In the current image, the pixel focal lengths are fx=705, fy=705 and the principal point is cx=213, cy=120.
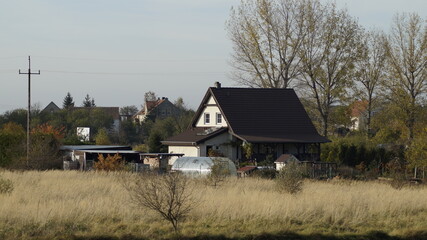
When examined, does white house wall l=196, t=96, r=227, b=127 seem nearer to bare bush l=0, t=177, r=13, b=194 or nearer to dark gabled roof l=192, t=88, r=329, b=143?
dark gabled roof l=192, t=88, r=329, b=143

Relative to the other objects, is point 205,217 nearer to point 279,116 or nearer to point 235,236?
point 235,236

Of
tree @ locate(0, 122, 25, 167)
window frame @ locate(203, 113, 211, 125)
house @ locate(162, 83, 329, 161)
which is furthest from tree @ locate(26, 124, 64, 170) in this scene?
window frame @ locate(203, 113, 211, 125)

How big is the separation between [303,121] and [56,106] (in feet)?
280

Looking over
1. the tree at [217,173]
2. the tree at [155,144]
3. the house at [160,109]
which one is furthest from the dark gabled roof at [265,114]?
the house at [160,109]

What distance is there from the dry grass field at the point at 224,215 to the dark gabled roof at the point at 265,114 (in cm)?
2636

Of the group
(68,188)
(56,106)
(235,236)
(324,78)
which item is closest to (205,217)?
(235,236)

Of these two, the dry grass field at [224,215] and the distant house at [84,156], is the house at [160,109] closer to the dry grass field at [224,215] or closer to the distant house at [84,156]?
the distant house at [84,156]

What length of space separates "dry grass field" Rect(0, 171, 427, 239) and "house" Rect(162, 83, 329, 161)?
2536cm

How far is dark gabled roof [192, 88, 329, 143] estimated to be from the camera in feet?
177

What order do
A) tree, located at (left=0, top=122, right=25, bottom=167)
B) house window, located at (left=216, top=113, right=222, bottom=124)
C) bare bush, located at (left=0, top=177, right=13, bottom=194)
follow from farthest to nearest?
house window, located at (left=216, top=113, right=222, bottom=124), tree, located at (left=0, top=122, right=25, bottom=167), bare bush, located at (left=0, top=177, right=13, bottom=194)

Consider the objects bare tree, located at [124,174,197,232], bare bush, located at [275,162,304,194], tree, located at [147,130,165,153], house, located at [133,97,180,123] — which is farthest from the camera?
house, located at [133,97,180,123]

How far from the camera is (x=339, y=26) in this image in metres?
58.7

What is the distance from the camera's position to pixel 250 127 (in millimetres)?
54375

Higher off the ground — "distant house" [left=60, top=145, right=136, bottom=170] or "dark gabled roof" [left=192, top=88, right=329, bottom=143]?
"dark gabled roof" [left=192, top=88, right=329, bottom=143]
